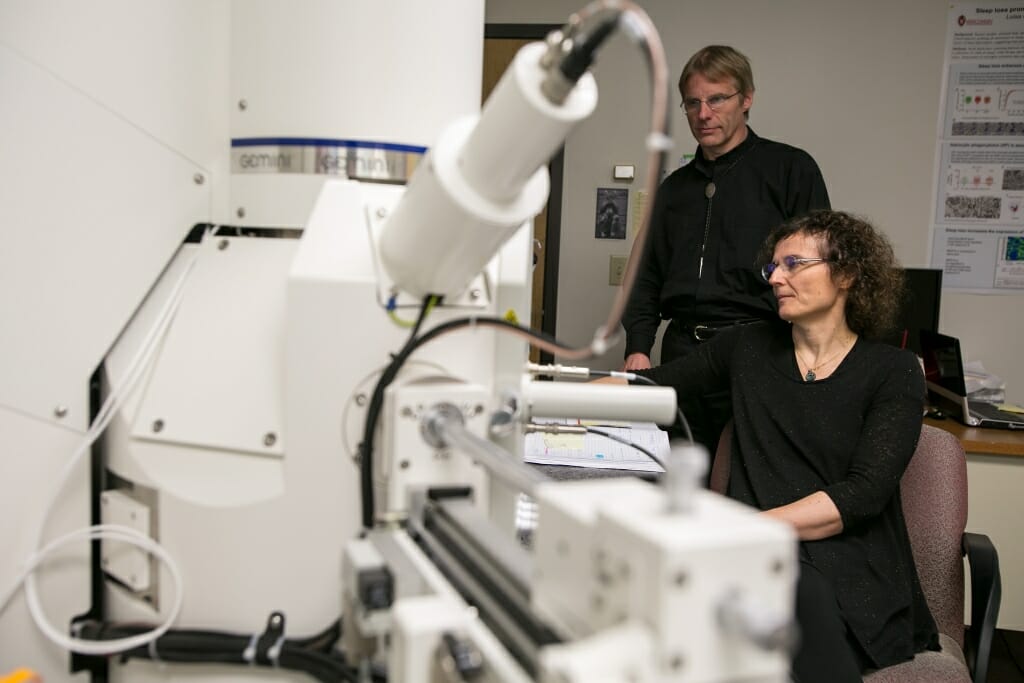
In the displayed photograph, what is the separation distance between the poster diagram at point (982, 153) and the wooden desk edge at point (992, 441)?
1.14 meters

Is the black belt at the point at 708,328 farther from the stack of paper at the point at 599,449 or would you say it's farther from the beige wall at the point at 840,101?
the beige wall at the point at 840,101

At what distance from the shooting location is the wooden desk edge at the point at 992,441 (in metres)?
2.08

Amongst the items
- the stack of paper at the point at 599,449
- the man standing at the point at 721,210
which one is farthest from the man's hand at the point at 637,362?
the stack of paper at the point at 599,449

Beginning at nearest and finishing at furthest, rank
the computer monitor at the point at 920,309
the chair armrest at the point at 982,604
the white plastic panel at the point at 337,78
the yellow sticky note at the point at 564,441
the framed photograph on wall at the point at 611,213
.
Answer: the white plastic panel at the point at 337,78
the chair armrest at the point at 982,604
the yellow sticky note at the point at 564,441
the computer monitor at the point at 920,309
the framed photograph on wall at the point at 611,213

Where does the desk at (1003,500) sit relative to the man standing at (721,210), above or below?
below

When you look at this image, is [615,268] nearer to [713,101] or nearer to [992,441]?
[713,101]

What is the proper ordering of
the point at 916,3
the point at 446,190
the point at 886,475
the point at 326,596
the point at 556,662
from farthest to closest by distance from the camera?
the point at 916,3 < the point at 886,475 < the point at 326,596 < the point at 446,190 < the point at 556,662

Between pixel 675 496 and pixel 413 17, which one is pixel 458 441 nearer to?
pixel 675 496

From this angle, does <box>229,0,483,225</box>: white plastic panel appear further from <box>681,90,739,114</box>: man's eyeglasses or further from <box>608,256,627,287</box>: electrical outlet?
<box>608,256,627,287</box>: electrical outlet

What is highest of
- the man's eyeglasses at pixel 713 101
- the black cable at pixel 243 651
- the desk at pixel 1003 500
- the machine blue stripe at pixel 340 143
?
the man's eyeglasses at pixel 713 101

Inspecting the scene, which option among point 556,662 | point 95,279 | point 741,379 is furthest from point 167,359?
point 741,379

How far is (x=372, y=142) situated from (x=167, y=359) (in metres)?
0.35

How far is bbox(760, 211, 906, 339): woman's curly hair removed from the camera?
1507mm

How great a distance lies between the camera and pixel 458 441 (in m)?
0.70
